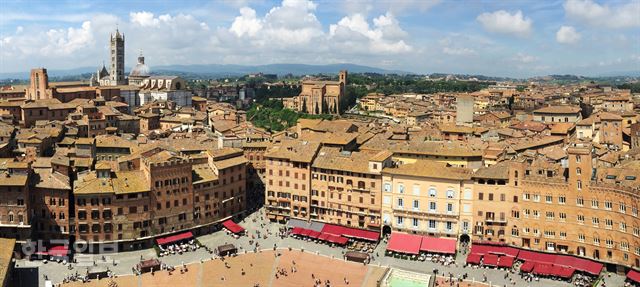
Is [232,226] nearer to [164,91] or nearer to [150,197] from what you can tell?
[150,197]

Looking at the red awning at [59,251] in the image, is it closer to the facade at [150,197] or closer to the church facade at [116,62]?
the facade at [150,197]

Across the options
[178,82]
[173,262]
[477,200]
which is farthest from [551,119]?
[178,82]

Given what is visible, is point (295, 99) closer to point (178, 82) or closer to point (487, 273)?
point (178, 82)

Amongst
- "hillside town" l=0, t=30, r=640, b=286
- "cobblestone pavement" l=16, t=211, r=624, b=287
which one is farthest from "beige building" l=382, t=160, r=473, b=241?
"cobblestone pavement" l=16, t=211, r=624, b=287

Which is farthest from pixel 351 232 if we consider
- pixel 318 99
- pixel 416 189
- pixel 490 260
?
pixel 318 99

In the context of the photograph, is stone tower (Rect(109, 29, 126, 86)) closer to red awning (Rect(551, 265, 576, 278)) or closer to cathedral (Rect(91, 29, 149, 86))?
cathedral (Rect(91, 29, 149, 86))

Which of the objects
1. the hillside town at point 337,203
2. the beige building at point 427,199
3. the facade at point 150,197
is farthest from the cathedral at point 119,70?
the beige building at point 427,199

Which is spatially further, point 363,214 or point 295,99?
point 295,99
